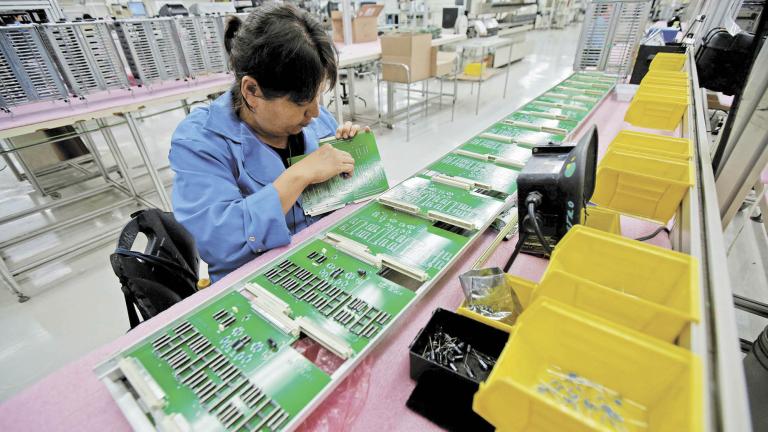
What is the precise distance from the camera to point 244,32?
857mm

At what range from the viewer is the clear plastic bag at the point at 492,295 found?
70 centimetres

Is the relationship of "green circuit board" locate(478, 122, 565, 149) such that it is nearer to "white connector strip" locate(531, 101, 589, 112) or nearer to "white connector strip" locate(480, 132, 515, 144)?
"white connector strip" locate(480, 132, 515, 144)

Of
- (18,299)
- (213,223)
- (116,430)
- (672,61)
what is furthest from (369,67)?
(116,430)

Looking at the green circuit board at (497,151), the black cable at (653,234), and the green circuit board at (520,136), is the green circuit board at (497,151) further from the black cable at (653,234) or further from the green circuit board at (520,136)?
the black cable at (653,234)

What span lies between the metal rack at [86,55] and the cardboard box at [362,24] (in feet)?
10.2

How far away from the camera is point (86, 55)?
200cm

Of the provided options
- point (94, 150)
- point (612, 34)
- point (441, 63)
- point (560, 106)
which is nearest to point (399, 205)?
point (560, 106)

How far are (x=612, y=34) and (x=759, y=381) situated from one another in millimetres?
2833

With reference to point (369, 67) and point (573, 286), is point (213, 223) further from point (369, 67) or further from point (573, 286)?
point (369, 67)

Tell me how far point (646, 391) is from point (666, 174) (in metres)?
0.73

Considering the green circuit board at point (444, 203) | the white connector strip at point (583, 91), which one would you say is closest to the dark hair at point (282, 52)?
the green circuit board at point (444, 203)

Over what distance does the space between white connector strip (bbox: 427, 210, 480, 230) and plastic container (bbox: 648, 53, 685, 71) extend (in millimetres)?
2020

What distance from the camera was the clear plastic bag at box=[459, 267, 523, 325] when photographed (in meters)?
0.70

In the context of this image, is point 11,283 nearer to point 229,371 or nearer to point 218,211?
point 218,211
